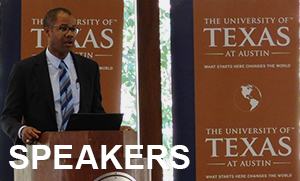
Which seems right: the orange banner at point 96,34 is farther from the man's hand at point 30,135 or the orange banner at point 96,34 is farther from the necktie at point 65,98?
the man's hand at point 30,135

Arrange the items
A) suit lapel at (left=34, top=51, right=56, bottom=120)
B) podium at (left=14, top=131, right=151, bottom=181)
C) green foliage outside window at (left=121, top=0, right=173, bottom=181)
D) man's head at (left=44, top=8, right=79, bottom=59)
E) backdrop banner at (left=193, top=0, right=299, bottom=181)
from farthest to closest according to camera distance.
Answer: green foliage outside window at (left=121, top=0, right=173, bottom=181) → backdrop banner at (left=193, top=0, right=299, bottom=181) → man's head at (left=44, top=8, right=79, bottom=59) → suit lapel at (left=34, top=51, right=56, bottom=120) → podium at (left=14, top=131, right=151, bottom=181)

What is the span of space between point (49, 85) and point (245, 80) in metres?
2.04

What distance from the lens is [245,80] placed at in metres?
4.06

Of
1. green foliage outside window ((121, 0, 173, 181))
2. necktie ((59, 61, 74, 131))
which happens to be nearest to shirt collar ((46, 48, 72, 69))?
necktie ((59, 61, 74, 131))

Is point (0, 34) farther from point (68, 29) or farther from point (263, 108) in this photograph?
point (263, 108)

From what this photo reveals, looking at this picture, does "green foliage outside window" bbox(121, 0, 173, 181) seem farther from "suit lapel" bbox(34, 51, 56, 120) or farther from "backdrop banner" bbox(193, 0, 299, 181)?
"suit lapel" bbox(34, 51, 56, 120)

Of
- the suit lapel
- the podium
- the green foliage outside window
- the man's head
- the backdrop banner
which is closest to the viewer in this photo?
the podium

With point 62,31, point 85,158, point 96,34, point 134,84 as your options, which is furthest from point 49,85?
point 134,84

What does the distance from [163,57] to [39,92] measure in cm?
178

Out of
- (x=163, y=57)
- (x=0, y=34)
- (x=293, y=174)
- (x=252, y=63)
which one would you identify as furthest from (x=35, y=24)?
(x=293, y=174)

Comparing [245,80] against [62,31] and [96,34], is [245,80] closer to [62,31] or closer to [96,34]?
[96,34]

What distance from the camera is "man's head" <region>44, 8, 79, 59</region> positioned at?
2633 millimetres

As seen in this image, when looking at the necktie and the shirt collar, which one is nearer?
the necktie

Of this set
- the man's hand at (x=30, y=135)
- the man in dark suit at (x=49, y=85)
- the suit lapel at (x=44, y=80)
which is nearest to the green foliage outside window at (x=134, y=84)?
the man in dark suit at (x=49, y=85)
